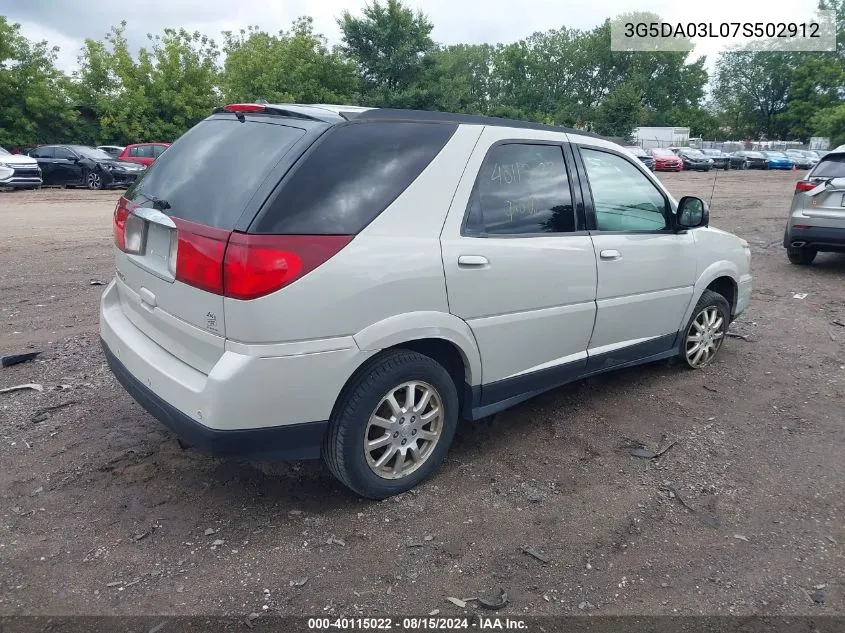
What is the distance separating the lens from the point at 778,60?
3076 inches

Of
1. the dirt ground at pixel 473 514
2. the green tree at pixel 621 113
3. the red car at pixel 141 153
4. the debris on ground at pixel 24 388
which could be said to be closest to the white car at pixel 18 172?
the red car at pixel 141 153

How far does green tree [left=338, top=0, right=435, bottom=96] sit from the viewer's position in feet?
115

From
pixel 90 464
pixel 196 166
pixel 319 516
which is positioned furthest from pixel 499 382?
pixel 90 464

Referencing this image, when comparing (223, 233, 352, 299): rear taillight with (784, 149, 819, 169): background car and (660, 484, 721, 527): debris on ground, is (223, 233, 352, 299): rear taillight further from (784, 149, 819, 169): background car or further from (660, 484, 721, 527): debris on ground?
(784, 149, 819, 169): background car

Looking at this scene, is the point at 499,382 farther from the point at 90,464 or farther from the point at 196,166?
the point at 90,464

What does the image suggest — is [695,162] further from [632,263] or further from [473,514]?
[473,514]

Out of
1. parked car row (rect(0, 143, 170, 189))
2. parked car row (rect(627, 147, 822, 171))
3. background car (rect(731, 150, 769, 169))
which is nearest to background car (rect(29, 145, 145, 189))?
parked car row (rect(0, 143, 170, 189))

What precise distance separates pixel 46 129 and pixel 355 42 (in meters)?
15.6

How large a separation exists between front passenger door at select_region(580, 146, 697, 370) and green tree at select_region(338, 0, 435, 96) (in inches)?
1243

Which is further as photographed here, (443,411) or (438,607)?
(443,411)

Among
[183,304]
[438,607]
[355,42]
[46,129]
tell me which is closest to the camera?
[438,607]

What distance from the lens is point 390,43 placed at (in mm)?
35594

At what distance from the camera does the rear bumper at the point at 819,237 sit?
340 inches

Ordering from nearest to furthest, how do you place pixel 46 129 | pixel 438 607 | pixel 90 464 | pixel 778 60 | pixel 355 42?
pixel 438 607, pixel 90 464, pixel 46 129, pixel 355 42, pixel 778 60
